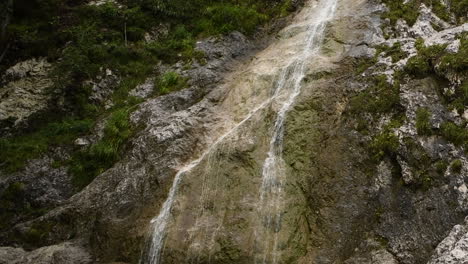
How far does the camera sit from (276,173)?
11.6 metres

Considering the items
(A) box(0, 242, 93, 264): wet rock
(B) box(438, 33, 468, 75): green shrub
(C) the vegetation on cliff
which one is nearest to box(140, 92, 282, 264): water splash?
(A) box(0, 242, 93, 264): wet rock

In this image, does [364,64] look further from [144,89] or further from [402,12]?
[144,89]

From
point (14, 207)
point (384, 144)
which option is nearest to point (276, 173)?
point (384, 144)

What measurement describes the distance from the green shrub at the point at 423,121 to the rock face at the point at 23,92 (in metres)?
14.8

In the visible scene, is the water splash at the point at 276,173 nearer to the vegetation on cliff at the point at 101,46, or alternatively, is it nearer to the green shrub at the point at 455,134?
the green shrub at the point at 455,134

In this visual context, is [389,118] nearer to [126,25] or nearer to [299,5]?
[299,5]

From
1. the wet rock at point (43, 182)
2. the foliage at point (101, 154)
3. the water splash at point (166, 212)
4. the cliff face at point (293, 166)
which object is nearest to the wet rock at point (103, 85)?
the cliff face at point (293, 166)

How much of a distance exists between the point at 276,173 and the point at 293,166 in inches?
19.3

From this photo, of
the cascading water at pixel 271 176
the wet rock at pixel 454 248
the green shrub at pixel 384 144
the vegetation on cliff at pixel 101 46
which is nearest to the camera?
the wet rock at pixel 454 248

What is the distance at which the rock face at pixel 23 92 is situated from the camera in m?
18.2

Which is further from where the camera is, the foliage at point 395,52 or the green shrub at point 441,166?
the foliage at point 395,52

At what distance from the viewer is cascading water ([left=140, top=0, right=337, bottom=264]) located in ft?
34.5

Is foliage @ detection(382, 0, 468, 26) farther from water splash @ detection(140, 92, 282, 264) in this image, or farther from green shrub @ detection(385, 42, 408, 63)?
water splash @ detection(140, 92, 282, 264)

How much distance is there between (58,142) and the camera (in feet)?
55.3
